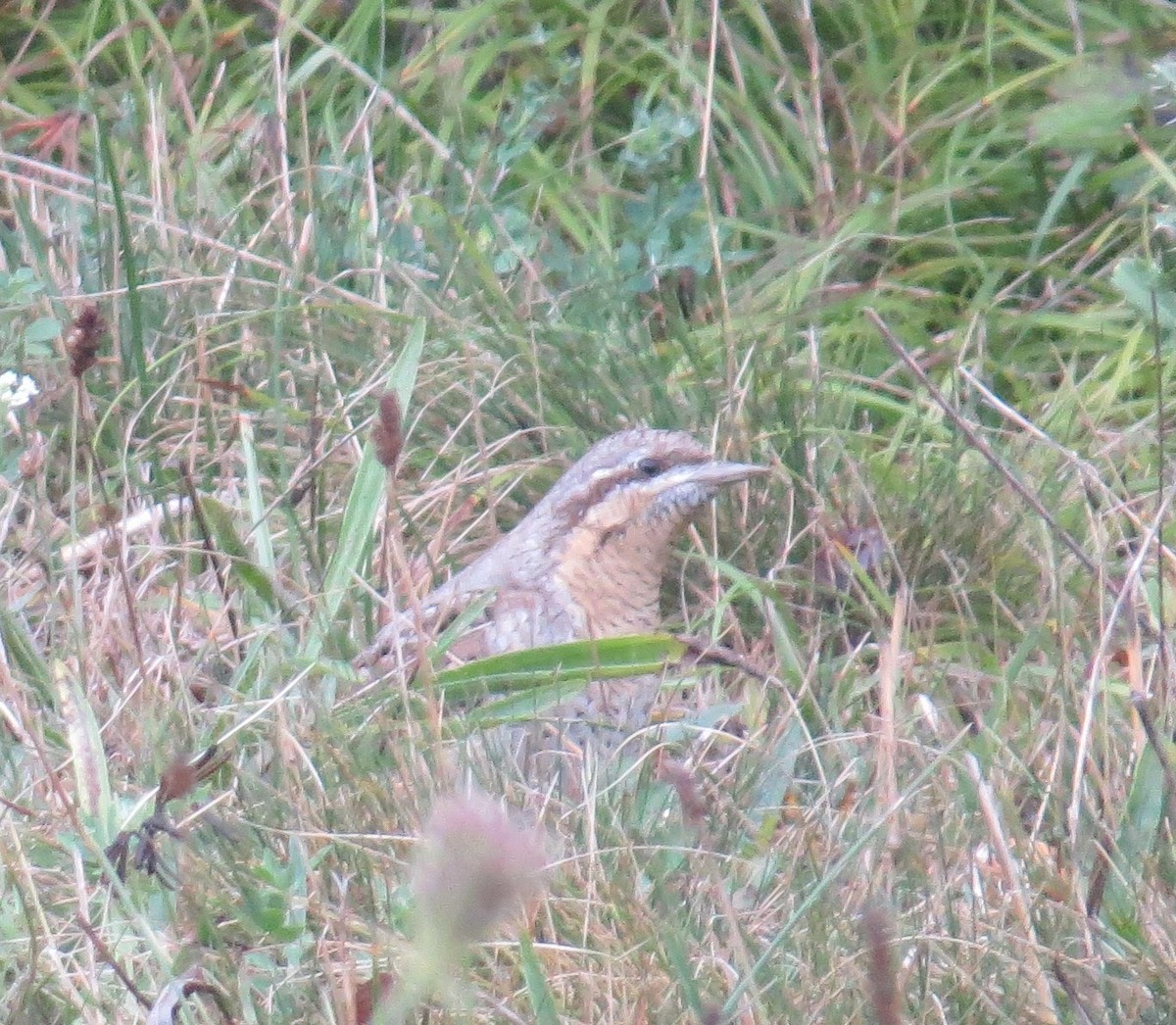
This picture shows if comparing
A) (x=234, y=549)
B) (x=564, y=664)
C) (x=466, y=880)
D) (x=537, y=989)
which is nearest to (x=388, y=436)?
(x=537, y=989)

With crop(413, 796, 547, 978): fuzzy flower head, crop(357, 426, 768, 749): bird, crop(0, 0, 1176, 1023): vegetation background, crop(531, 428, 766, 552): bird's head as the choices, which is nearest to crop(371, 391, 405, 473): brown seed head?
crop(0, 0, 1176, 1023): vegetation background

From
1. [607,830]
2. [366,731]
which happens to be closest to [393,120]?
[366,731]

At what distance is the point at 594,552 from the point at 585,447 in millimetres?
357

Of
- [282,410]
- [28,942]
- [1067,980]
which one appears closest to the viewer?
[1067,980]

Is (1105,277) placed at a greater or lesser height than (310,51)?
lesser

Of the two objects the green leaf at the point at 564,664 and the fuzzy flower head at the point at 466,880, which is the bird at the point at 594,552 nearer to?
the green leaf at the point at 564,664

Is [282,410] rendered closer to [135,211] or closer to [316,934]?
[135,211]

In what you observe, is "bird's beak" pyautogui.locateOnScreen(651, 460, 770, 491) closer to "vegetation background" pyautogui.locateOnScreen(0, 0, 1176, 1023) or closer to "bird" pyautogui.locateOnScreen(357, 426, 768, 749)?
"bird" pyautogui.locateOnScreen(357, 426, 768, 749)

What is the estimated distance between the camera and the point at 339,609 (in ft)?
11.5

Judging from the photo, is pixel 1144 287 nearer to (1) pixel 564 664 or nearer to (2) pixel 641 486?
(2) pixel 641 486

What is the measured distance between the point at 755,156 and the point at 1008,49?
688mm

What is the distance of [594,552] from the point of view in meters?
3.80

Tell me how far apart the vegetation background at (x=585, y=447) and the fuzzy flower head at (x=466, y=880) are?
0.73 feet

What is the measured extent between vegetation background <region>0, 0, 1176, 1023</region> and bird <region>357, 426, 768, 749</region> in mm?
138
